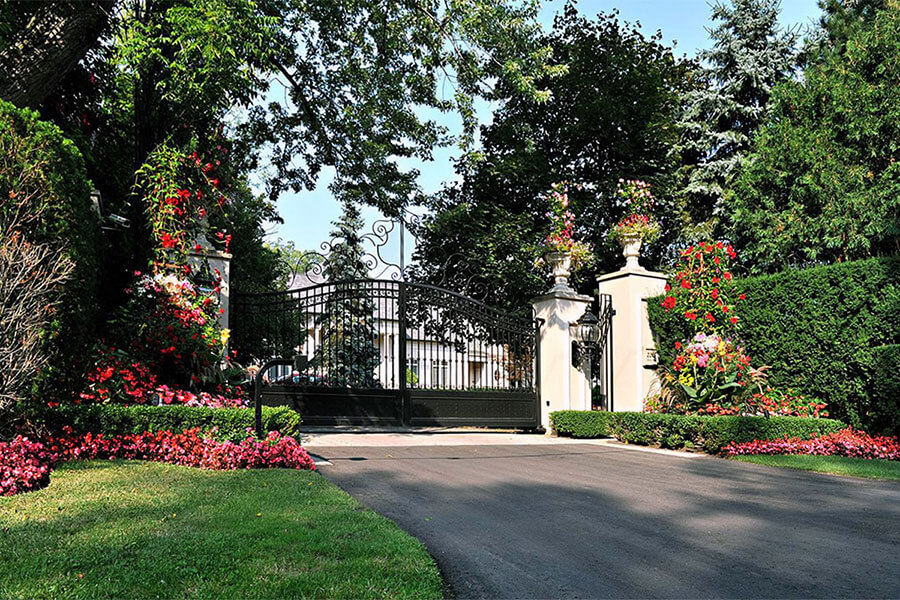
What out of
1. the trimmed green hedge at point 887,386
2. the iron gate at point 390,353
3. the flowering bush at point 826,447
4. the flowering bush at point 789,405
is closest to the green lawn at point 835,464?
the flowering bush at point 826,447

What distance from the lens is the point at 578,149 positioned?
17688mm

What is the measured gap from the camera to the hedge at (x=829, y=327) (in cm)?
845

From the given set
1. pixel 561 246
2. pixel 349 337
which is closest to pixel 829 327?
pixel 561 246

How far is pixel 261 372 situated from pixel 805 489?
16.6 ft

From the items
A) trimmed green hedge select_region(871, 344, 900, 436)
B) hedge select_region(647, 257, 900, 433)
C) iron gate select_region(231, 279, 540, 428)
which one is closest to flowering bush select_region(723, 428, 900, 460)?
trimmed green hedge select_region(871, 344, 900, 436)

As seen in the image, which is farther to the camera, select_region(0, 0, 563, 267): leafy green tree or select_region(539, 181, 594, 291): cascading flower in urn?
select_region(539, 181, 594, 291): cascading flower in urn

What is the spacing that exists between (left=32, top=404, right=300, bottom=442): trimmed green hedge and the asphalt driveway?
2.71 ft

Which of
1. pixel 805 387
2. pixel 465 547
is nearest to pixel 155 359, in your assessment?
pixel 465 547

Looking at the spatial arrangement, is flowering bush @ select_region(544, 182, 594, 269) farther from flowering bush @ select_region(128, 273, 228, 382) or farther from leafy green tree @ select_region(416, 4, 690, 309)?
flowering bush @ select_region(128, 273, 228, 382)

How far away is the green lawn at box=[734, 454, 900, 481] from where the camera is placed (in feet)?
21.9

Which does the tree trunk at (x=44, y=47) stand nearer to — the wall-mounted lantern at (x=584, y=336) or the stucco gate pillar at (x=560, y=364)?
the stucco gate pillar at (x=560, y=364)

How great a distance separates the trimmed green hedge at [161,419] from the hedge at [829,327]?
6.62 m

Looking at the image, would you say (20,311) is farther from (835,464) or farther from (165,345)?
(835,464)

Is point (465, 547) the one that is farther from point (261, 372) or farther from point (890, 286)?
point (890, 286)
